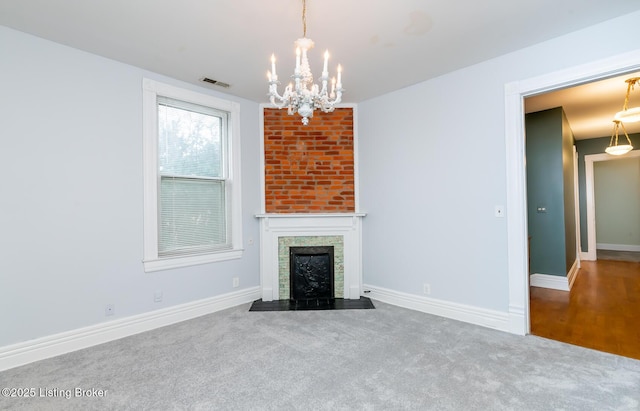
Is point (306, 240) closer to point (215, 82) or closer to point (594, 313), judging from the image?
point (215, 82)

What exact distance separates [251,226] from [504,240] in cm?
293

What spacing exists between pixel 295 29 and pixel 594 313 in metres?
4.31

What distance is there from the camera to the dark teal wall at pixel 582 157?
6254 millimetres

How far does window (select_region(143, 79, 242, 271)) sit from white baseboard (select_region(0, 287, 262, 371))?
1.59 feet

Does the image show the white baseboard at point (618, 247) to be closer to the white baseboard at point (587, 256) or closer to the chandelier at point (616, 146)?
the white baseboard at point (587, 256)

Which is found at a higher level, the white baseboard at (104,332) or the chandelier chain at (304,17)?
the chandelier chain at (304,17)

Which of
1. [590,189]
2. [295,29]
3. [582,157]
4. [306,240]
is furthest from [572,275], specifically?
[295,29]

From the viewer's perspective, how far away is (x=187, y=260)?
133 inches

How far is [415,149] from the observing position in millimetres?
3590

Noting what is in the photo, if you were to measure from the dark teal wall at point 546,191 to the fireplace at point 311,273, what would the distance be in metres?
3.21

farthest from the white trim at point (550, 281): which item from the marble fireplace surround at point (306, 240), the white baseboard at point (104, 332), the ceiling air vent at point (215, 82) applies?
the ceiling air vent at point (215, 82)

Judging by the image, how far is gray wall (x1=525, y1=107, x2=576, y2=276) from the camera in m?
4.32

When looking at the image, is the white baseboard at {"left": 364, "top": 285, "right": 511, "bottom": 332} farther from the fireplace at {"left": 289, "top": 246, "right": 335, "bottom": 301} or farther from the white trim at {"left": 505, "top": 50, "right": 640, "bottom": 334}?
the fireplace at {"left": 289, "top": 246, "right": 335, "bottom": 301}

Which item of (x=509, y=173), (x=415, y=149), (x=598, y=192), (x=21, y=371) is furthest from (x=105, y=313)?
(x=598, y=192)
